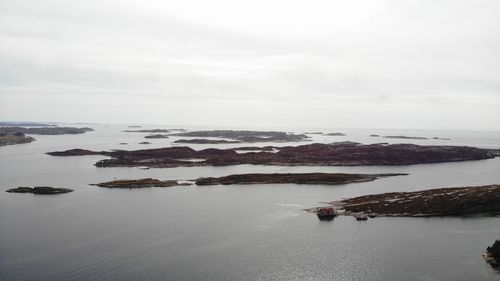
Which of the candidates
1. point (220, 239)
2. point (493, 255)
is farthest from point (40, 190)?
point (493, 255)

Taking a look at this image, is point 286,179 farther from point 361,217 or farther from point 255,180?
point 361,217

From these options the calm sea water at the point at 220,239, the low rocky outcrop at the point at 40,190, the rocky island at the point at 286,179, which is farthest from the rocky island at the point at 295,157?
the calm sea water at the point at 220,239

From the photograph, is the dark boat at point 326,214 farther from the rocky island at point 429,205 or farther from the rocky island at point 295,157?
the rocky island at point 295,157

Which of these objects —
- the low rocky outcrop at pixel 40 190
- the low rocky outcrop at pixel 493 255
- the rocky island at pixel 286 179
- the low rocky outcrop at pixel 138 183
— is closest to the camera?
the low rocky outcrop at pixel 493 255

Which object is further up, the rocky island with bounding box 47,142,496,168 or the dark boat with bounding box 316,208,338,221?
the rocky island with bounding box 47,142,496,168

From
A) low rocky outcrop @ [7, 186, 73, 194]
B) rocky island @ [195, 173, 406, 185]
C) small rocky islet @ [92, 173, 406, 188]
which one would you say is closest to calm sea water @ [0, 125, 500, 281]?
low rocky outcrop @ [7, 186, 73, 194]

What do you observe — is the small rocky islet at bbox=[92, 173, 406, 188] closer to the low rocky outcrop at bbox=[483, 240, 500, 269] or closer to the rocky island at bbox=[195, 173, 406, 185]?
the rocky island at bbox=[195, 173, 406, 185]

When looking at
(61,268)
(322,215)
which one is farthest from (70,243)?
(322,215)
